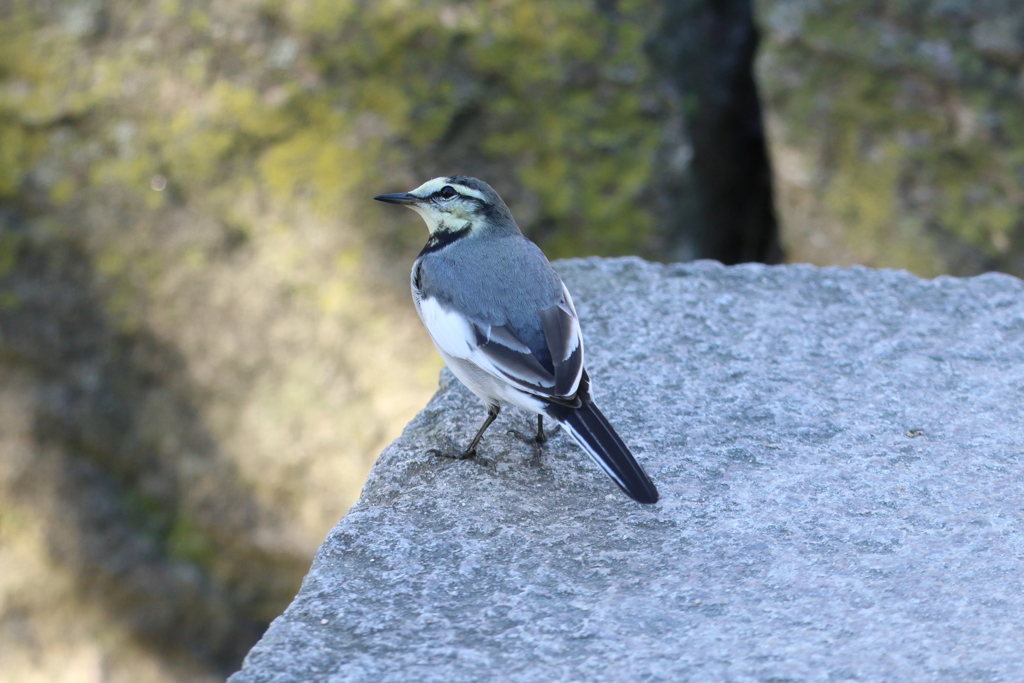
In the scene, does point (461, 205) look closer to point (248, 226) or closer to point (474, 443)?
point (474, 443)

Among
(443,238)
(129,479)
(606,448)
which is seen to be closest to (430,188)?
(443,238)

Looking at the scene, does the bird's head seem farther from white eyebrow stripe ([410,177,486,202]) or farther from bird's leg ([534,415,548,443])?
bird's leg ([534,415,548,443])

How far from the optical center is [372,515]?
2.33m

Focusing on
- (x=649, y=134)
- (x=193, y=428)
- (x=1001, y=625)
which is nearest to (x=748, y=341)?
(x=1001, y=625)

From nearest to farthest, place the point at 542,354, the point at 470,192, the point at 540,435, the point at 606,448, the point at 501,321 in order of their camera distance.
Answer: the point at 606,448 < the point at 542,354 < the point at 501,321 < the point at 540,435 < the point at 470,192

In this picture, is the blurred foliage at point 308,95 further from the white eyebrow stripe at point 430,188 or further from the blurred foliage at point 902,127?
the white eyebrow stripe at point 430,188

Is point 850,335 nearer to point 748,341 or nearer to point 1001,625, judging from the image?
point 748,341

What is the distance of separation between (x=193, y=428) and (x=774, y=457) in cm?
275

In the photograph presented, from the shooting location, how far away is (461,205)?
301cm

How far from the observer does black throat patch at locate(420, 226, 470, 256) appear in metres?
2.98

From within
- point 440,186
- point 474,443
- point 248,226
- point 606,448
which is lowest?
point 248,226

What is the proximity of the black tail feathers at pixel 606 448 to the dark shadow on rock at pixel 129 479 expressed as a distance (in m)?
2.50

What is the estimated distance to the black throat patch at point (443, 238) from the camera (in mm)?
2982

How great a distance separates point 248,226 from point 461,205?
167 cm
